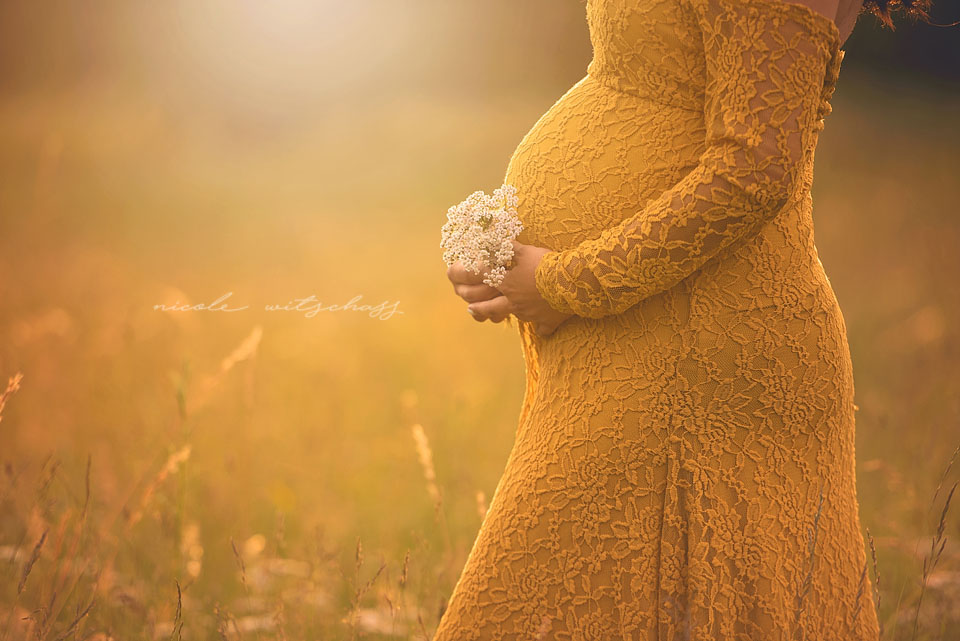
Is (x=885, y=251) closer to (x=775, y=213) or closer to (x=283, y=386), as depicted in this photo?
(x=283, y=386)

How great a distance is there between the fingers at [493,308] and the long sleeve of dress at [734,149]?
190mm

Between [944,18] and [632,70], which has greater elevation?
[944,18]

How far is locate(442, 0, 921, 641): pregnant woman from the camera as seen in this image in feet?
4.28

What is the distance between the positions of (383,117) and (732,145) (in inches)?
256

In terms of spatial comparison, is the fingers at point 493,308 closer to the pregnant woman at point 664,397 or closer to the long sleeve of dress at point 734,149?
the pregnant woman at point 664,397

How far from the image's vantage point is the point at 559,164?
1419mm

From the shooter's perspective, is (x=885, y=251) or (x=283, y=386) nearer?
(x=283, y=386)

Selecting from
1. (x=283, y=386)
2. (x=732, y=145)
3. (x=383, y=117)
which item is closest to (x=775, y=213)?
(x=732, y=145)

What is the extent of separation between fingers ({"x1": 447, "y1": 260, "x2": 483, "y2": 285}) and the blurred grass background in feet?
2.27

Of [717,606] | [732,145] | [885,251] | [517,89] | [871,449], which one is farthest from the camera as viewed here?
[517,89]

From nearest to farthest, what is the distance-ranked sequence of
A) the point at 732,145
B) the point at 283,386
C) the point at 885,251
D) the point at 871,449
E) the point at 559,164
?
the point at 732,145 → the point at 559,164 → the point at 871,449 → the point at 283,386 → the point at 885,251

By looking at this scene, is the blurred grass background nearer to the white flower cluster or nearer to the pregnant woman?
the pregnant woman

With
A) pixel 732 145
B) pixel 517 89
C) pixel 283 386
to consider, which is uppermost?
pixel 517 89
